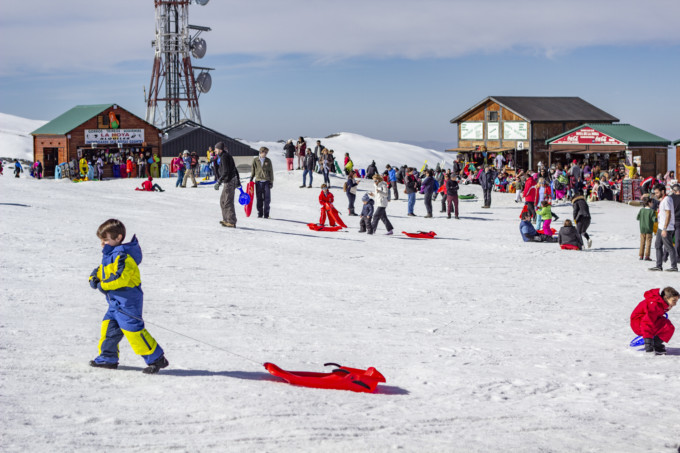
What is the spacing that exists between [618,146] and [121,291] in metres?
36.0

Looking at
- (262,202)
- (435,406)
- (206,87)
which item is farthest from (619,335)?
(206,87)

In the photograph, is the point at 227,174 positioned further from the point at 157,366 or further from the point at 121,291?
the point at 121,291

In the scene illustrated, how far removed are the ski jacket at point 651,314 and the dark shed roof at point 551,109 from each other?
1511 inches

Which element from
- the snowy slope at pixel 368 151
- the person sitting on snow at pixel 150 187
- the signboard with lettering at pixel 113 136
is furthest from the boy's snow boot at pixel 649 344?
the snowy slope at pixel 368 151

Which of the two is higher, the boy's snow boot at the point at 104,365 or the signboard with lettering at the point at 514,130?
the signboard with lettering at the point at 514,130

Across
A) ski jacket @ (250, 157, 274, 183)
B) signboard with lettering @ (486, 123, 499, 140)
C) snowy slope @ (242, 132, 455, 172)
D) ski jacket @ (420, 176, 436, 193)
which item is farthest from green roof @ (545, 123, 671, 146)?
snowy slope @ (242, 132, 455, 172)

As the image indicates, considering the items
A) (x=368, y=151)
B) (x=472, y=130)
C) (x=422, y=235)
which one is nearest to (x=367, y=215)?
(x=422, y=235)

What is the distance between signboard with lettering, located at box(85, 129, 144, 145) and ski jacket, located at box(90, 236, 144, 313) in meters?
34.6

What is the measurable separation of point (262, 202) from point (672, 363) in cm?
1277

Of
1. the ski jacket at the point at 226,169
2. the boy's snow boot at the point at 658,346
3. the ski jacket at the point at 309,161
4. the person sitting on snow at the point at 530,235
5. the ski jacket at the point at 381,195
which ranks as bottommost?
the boy's snow boot at the point at 658,346

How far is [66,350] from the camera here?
6.67 metres

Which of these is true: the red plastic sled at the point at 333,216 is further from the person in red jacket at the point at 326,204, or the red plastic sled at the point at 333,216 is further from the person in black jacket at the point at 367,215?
the person in black jacket at the point at 367,215

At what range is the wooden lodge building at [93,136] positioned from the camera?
38.0 m

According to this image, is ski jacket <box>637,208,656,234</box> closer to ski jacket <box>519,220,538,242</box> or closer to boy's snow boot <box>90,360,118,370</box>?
ski jacket <box>519,220,538,242</box>
